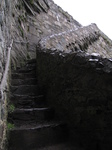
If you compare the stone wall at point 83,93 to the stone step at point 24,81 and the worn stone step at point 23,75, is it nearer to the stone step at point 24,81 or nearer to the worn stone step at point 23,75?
the stone step at point 24,81

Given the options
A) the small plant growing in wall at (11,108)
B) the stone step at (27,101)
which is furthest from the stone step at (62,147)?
the stone step at (27,101)

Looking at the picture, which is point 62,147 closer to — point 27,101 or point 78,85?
point 78,85

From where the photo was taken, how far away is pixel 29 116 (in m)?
3.76

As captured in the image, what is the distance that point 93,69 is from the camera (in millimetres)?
3035

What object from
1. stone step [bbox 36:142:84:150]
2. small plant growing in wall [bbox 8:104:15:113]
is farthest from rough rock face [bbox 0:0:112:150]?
small plant growing in wall [bbox 8:104:15:113]

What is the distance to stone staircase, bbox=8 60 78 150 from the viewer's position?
127 inches

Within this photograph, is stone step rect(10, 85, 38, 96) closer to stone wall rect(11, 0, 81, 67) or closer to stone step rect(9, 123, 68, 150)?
stone step rect(9, 123, 68, 150)

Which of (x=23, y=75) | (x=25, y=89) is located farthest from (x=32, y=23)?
(x=25, y=89)

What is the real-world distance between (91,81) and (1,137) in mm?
1426

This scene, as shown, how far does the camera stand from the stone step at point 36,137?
3207mm

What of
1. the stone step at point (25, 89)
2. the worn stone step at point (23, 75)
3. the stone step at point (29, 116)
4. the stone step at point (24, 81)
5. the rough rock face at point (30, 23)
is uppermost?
the rough rock face at point (30, 23)

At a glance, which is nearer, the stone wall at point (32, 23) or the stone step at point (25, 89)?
the stone step at point (25, 89)

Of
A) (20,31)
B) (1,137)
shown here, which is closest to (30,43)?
(20,31)

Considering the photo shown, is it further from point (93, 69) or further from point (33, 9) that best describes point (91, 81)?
point (33, 9)
